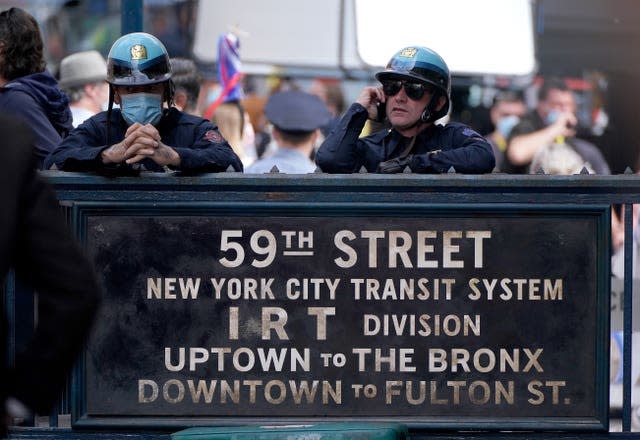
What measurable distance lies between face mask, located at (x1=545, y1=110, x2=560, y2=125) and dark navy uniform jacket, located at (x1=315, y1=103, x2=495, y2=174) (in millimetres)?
7265

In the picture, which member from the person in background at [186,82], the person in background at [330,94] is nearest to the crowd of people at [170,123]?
the person in background at [186,82]

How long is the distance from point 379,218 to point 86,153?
3.78ft

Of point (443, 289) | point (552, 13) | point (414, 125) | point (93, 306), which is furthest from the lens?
point (552, 13)

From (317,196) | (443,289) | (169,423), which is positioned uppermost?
(317,196)

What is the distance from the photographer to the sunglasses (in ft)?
20.5

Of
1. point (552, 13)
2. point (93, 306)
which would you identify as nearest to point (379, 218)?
point (93, 306)

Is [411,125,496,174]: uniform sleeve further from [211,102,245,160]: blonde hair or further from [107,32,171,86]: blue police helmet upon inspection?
[211,102,245,160]: blonde hair

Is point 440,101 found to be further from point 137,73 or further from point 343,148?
point 137,73

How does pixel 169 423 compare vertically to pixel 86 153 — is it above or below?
below

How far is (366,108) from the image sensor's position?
6.34 metres

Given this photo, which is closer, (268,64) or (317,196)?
(317,196)

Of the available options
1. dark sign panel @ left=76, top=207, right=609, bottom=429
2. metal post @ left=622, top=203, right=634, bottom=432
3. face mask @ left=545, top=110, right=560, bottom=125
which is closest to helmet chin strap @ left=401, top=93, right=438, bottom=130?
dark sign panel @ left=76, top=207, right=609, bottom=429

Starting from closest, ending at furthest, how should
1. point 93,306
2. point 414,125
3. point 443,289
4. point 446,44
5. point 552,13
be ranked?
point 93,306, point 443,289, point 414,125, point 446,44, point 552,13

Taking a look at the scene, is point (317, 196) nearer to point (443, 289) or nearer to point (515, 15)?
point (443, 289)
